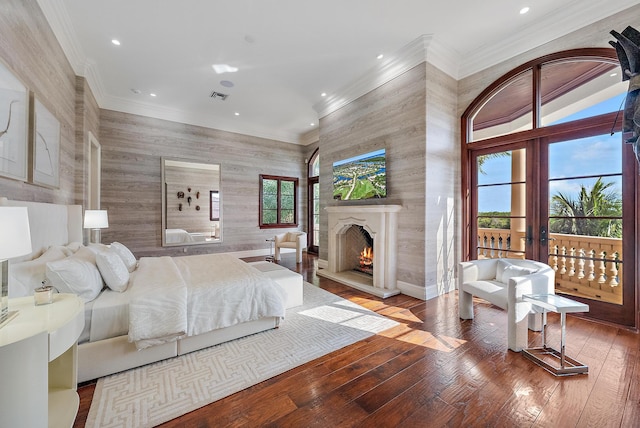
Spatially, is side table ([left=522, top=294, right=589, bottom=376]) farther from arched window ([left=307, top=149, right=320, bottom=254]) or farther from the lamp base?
arched window ([left=307, top=149, right=320, bottom=254])

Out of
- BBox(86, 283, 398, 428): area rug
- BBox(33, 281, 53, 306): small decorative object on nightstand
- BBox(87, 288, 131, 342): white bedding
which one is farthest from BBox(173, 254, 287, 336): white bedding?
BBox(33, 281, 53, 306): small decorative object on nightstand

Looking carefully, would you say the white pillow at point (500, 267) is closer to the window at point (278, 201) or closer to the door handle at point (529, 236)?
the door handle at point (529, 236)

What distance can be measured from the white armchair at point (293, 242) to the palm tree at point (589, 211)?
4357 millimetres

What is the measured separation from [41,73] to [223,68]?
2122 mm

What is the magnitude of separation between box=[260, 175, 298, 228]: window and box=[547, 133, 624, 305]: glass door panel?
5.63 m

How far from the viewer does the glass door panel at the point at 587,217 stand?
2732 millimetres

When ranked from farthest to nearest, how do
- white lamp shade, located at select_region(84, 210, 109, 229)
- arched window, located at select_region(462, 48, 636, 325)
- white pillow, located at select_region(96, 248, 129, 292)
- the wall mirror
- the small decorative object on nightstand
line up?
1. the wall mirror
2. white lamp shade, located at select_region(84, 210, 109, 229)
3. arched window, located at select_region(462, 48, 636, 325)
4. white pillow, located at select_region(96, 248, 129, 292)
5. the small decorative object on nightstand

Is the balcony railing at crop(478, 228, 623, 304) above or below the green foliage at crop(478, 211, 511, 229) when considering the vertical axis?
below

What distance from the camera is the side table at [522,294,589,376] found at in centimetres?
194

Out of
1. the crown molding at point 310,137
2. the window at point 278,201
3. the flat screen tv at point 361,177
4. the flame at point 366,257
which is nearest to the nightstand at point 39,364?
the flat screen tv at point 361,177

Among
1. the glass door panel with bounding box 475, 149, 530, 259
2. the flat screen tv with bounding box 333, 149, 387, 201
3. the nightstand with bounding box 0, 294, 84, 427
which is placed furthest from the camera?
the flat screen tv with bounding box 333, 149, 387, 201

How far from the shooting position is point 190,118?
5891 mm

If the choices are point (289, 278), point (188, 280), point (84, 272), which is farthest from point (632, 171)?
point (84, 272)

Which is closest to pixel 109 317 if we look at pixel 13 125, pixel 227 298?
pixel 227 298
